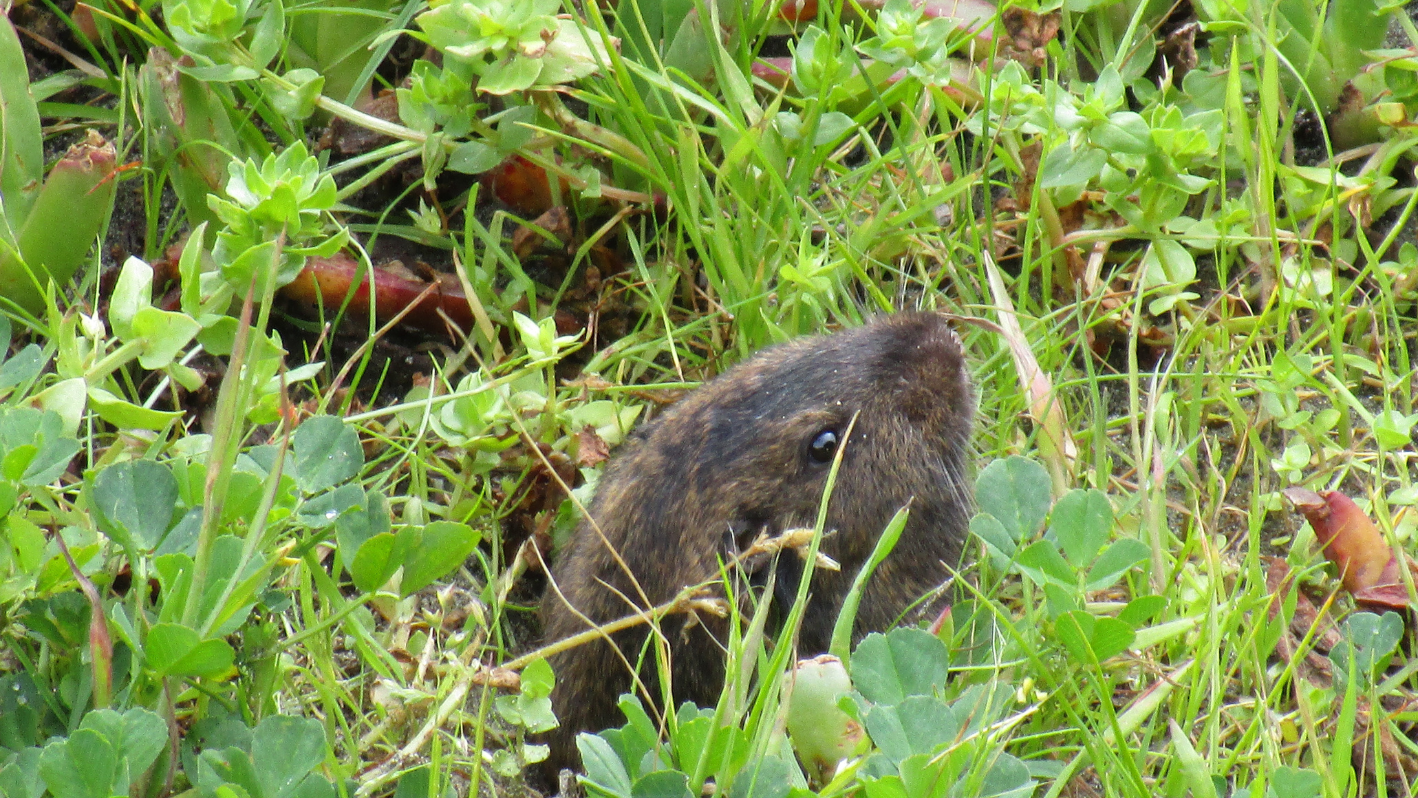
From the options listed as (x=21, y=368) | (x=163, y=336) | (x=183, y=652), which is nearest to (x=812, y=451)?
(x=163, y=336)

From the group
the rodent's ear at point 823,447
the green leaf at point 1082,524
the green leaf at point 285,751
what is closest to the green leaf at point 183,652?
the green leaf at point 285,751

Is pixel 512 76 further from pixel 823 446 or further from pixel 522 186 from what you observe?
pixel 823 446

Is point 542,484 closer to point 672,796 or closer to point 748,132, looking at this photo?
point 748,132

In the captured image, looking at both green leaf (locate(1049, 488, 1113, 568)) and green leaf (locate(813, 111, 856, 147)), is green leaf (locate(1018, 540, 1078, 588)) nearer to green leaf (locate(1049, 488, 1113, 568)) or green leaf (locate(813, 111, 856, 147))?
green leaf (locate(1049, 488, 1113, 568))

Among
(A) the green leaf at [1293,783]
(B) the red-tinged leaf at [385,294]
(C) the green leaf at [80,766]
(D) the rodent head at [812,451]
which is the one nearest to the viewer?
(C) the green leaf at [80,766]

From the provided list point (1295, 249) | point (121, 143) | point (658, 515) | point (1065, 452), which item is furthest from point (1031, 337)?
point (121, 143)

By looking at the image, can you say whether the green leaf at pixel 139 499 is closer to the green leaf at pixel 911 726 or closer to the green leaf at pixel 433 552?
the green leaf at pixel 433 552

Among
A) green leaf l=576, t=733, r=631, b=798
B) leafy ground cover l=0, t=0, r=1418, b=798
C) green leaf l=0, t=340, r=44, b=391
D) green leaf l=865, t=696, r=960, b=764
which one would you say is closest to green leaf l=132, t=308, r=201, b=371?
leafy ground cover l=0, t=0, r=1418, b=798
